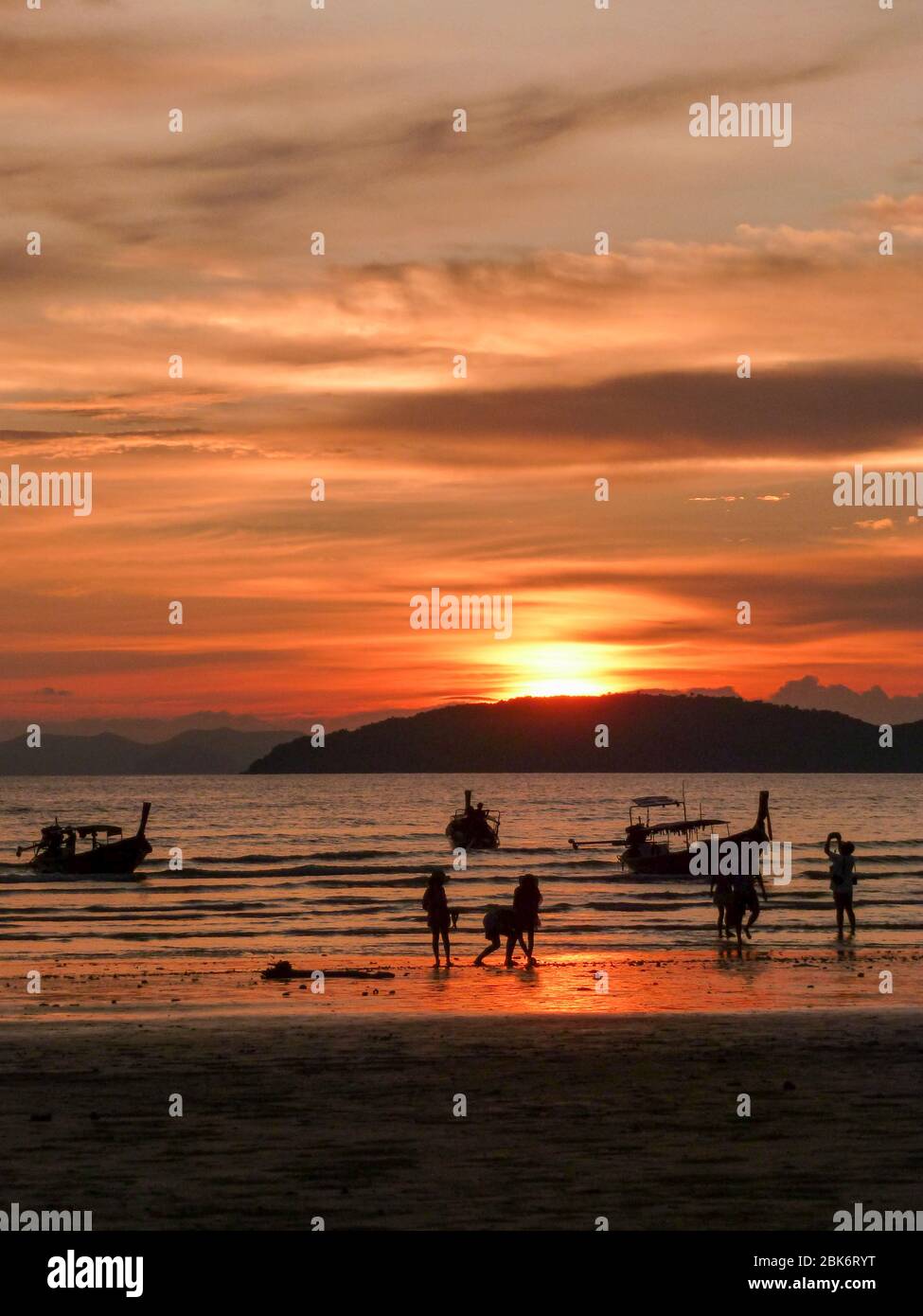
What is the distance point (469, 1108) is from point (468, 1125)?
80 centimetres

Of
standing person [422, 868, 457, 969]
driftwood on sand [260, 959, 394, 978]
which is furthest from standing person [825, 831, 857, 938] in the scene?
driftwood on sand [260, 959, 394, 978]

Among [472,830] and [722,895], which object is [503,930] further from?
[472,830]

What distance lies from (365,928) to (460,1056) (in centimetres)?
2303

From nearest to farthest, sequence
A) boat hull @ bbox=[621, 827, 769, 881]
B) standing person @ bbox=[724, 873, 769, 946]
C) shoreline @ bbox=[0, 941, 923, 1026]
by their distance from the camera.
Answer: shoreline @ bbox=[0, 941, 923, 1026], standing person @ bbox=[724, 873, 769, 946], boat hull @ bbox=[621, 827, 769, 881]

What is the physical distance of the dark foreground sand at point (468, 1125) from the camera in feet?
32.7

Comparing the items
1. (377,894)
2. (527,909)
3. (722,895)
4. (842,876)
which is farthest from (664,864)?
(527,909)

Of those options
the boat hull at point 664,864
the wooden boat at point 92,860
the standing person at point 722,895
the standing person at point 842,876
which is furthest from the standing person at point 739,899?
the wooden boat at point 92,860

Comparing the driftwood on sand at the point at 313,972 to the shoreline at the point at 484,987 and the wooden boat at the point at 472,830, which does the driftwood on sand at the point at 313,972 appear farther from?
the wooden boat at the point at 472,830

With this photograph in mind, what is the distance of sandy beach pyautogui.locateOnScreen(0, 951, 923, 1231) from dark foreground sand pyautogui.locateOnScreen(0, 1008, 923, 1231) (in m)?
0.03

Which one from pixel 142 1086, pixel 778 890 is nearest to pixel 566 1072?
pixel 142 1086

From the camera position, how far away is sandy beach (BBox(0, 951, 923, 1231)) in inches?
396

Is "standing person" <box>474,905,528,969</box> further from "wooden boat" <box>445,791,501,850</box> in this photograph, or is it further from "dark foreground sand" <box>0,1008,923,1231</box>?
"wooden boat" <box>445,791,501,850</box>

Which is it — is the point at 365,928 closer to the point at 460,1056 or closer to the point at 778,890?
the point at 778,890
